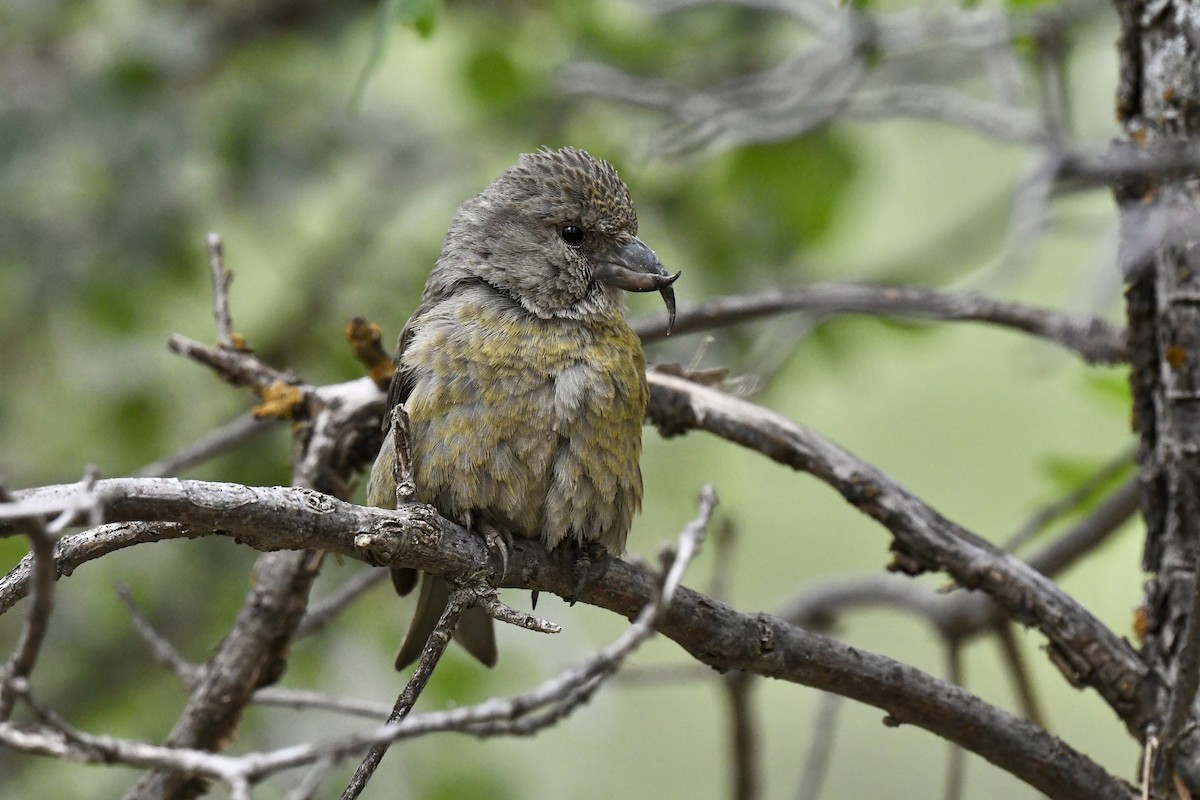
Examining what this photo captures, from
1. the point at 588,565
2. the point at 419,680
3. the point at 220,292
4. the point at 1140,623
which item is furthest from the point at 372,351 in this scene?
the point at 1140,623

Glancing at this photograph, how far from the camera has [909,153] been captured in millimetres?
7809

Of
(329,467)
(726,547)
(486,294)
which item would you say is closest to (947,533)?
(726,547)

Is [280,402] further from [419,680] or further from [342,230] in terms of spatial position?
[342,230]

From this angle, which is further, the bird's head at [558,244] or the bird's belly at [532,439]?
the bird's head at [558,244]

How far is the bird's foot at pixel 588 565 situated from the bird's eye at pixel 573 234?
0.80 meters

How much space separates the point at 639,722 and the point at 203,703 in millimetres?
4986

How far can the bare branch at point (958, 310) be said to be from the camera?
3.14 m

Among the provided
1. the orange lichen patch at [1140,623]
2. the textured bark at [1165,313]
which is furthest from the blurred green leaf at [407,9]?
the orange lichen patch at [1140,623]

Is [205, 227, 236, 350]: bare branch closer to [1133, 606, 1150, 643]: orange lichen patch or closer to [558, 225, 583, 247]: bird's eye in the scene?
[558, 225, 583, 247]: bird's eye

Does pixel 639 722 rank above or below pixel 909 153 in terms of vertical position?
below

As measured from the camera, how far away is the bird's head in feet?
9.93

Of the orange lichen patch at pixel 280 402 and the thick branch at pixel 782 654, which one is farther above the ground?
the orange lichen patch at pixel 280 402

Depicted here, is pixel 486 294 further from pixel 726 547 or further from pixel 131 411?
pixel 131 411

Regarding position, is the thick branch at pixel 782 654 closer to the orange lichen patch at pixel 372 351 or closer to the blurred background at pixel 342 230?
the orange lichen patch at pixel 372 351
